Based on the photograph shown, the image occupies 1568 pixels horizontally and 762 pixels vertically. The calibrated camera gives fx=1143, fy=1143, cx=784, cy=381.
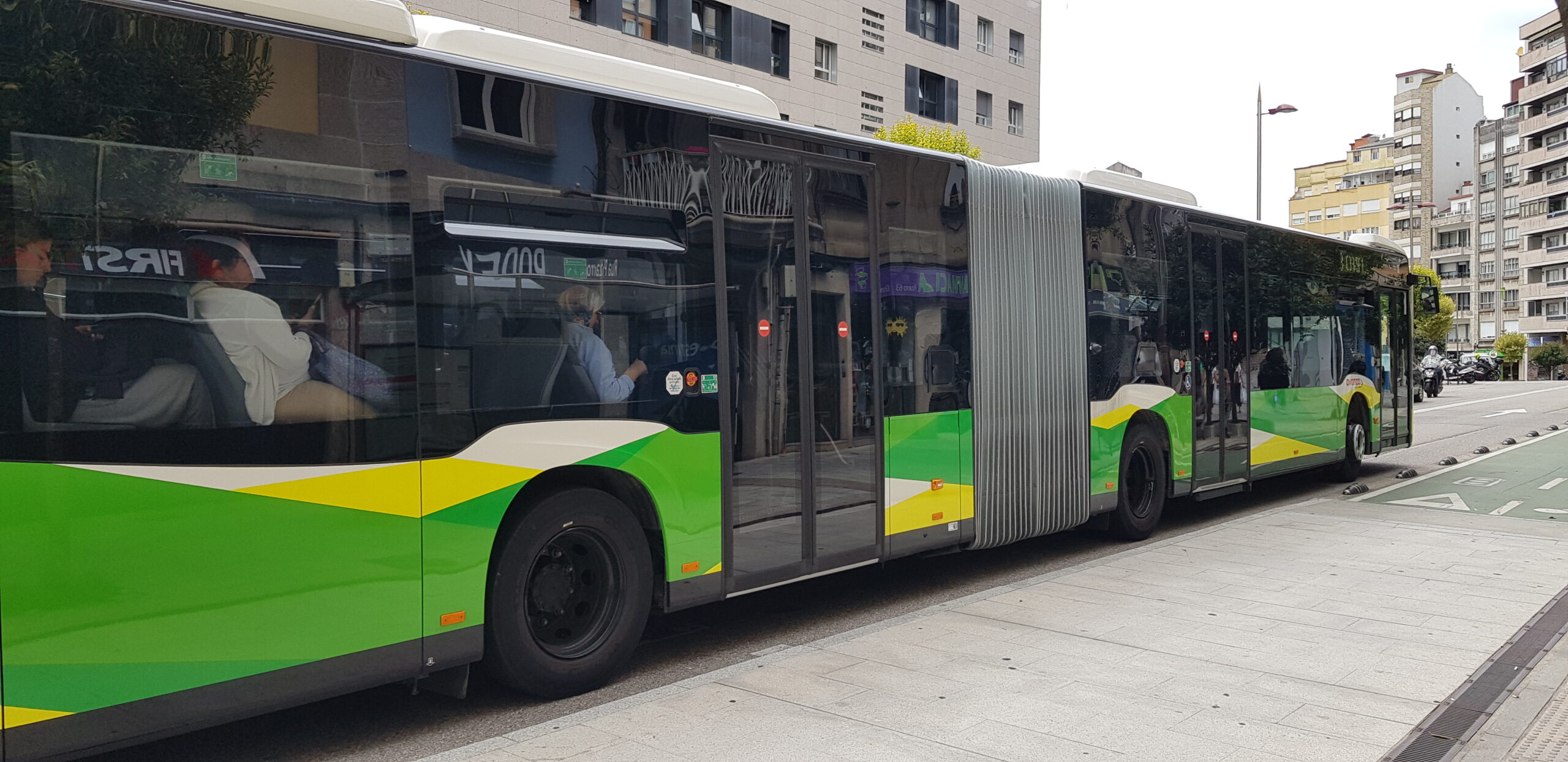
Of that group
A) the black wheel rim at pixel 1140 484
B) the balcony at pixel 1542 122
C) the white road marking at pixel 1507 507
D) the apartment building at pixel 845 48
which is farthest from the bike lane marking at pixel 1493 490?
the balcony at pixel 1542 122

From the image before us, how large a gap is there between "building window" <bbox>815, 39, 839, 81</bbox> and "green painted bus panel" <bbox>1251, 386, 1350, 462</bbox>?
21631 millimetres

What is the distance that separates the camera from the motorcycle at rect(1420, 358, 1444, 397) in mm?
40094

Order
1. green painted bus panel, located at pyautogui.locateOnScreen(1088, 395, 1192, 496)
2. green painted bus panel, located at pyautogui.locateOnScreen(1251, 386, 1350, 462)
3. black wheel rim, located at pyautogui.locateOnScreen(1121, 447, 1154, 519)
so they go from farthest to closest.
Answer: green painted bus panel, located at pyautogui.locateOnScreen(1251, 386, 1350, 462), black wheel rim, located at pyautogui.locateOnScreen(1121, 447, 1154, 519), green painted bus panel, located at pyautogui.locateOnScreen(1088, 395, 1192, 496)

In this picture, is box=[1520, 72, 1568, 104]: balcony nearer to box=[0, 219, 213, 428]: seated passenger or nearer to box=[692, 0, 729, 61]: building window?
box=[692, 0, 729, 61]: building window

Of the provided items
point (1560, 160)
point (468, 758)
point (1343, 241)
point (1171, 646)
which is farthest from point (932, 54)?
point (1560, 160)

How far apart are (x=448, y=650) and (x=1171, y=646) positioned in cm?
408

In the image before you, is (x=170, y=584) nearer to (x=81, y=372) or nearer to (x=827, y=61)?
(x=81, y=372)

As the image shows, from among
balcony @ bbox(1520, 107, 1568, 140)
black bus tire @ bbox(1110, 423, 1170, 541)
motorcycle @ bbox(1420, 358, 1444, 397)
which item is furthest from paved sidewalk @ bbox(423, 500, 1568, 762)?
balcony @ bbox(1520, 107, 1568, 140)

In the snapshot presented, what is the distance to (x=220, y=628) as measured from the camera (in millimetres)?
4281

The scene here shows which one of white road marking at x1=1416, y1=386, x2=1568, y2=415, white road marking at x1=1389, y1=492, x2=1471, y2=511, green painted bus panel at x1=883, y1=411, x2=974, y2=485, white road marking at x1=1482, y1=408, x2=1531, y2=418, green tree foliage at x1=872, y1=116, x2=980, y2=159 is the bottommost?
white road marking at x1=1389, y1=492, x2=1471, y2=511

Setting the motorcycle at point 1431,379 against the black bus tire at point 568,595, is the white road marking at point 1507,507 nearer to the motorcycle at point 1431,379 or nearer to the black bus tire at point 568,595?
the black bus tire at point 568,595

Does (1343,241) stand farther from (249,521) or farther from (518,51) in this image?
(249,521)

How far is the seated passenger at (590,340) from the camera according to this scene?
18.2ft

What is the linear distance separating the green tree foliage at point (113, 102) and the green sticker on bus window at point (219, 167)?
0.09 feet
